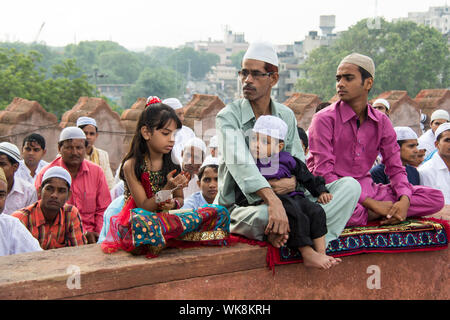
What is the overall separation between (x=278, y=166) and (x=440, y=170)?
2.78m

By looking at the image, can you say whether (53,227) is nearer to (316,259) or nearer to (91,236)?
(91,236)

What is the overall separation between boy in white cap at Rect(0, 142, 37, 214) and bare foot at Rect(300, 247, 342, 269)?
3113mm

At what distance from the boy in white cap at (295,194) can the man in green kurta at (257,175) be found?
2.5 inches

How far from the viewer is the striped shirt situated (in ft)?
14.8

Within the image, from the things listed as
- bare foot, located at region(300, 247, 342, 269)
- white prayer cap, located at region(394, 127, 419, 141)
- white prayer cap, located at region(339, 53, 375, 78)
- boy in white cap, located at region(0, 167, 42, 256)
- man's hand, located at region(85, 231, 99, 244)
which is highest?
white prayer cap, located at region(339, 53, 375, 78)

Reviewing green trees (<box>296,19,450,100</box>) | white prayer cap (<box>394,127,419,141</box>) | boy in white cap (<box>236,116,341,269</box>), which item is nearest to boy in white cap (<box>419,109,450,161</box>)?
white prayer cap (<box>394,127,419,141</box>)

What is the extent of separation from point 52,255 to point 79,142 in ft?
9.12

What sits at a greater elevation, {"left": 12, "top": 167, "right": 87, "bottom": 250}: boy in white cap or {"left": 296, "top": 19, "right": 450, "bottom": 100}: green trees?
{"left": 296, "top": 19, "right": 450, "bottom": 100}: green trees

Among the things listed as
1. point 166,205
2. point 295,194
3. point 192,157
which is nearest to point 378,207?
point 295,194

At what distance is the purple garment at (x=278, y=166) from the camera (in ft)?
12.4

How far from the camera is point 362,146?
4.41 meters

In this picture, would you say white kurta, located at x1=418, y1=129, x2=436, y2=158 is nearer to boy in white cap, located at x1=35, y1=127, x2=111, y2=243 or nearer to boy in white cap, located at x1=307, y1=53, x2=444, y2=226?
boy in white cap, located at x1=307, y1=53, x2=444, y2=226

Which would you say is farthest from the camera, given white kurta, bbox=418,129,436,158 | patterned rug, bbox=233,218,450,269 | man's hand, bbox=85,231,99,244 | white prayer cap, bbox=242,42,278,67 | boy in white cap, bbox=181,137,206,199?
white kurta, bbox=418,129,436,158

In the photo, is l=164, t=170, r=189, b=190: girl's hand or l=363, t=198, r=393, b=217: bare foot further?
l=363, t=198, r=393, b=217: bare foot
